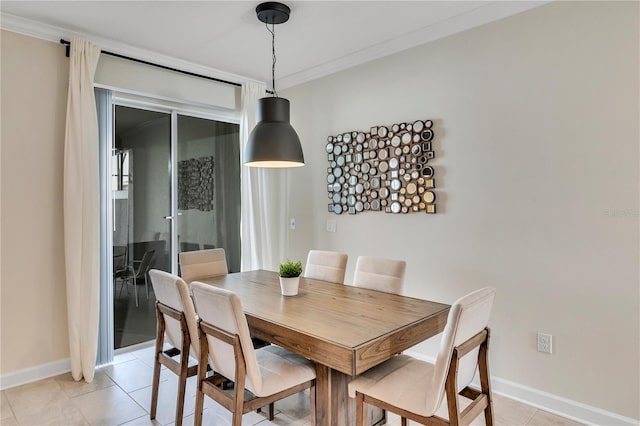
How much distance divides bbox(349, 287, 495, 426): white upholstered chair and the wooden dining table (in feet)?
0.51

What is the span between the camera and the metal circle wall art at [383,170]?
122 inches

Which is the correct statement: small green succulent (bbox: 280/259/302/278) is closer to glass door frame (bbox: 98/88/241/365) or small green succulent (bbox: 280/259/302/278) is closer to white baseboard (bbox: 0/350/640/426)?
white baseboard (bbox: 0/350/640/426)

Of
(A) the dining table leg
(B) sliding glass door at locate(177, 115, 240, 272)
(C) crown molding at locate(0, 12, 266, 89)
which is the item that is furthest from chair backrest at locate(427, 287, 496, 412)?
(C) crown molding at locate(0, 12, 266, 89)

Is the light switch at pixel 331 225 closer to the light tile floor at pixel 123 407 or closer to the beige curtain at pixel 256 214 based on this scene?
the beige curtain at pixel 256 214

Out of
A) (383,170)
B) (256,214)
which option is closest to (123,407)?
(256,214)

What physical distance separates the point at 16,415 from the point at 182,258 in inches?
54.7

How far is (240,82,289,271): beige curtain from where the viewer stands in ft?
13.5

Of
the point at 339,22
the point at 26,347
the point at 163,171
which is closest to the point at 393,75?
the point at 339,22

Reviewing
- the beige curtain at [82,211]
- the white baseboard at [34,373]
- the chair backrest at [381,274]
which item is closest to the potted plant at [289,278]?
the chair backrest at [381,274]

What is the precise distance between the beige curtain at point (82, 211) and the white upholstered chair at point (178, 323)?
1.02 m

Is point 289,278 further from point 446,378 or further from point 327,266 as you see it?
point 446,378

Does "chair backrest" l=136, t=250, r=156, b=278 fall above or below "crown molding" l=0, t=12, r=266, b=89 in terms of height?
below

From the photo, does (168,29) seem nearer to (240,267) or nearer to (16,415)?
(240,267)

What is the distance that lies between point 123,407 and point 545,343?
2.83m
